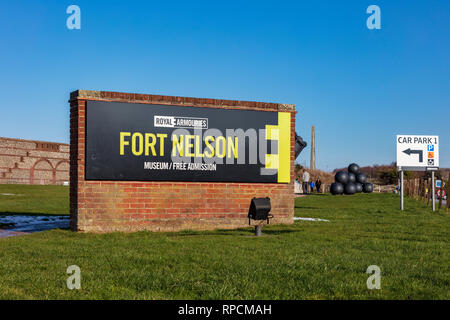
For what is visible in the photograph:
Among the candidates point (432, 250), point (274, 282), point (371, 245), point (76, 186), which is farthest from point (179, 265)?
point (76, 186)

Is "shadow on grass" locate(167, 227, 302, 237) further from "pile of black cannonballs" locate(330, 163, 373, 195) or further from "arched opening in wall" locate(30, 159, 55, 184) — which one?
"arched opening in wall" locate(30, 159, 55, 184)

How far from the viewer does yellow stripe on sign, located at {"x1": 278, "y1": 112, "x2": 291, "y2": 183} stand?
531 inches

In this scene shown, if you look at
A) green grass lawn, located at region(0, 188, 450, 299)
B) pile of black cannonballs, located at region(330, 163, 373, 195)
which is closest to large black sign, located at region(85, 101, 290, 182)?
green grass lawn, located at region(0, 188, 450, 299)

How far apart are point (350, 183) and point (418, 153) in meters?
22.4

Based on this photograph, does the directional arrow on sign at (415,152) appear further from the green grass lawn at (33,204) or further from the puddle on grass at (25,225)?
the puddle on grass at (25,225)

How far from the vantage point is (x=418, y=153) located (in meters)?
23.7

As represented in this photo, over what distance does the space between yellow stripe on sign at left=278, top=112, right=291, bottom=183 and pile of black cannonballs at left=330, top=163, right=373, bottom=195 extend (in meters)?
33.0

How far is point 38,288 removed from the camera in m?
5.62

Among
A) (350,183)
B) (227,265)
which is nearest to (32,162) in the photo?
(350,183)

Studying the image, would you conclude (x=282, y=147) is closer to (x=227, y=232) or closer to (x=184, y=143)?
(x=184, y=143)
